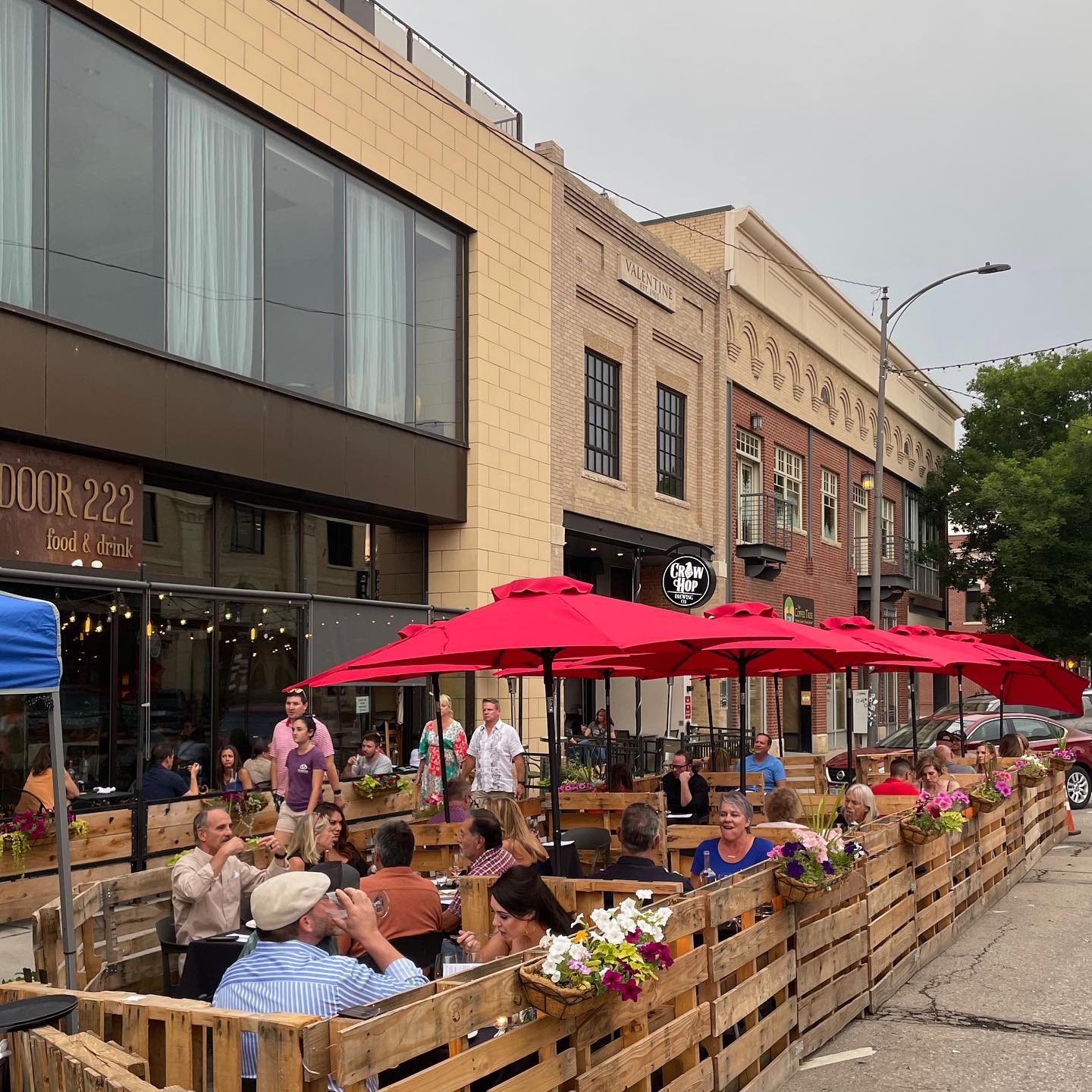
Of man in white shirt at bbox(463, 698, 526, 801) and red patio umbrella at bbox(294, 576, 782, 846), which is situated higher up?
red patio umbrella at bbox(294, 576, 782, 846)

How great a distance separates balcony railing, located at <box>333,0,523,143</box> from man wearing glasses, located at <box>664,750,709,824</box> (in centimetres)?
1141

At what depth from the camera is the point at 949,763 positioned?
13.9 m

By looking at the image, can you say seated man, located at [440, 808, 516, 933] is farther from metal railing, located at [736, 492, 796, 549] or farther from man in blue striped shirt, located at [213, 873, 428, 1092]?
metal railing, located at [736, 492, 796, 549]

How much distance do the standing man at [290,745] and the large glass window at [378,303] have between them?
637 cm

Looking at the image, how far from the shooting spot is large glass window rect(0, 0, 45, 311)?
1235 centimetres

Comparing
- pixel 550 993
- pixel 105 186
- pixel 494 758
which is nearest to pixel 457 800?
pixel 494 758

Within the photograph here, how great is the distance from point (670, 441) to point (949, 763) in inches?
539

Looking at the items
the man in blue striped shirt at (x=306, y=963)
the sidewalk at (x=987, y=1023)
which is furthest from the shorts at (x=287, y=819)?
the man in blue striped shirt at (x=306, y=963)

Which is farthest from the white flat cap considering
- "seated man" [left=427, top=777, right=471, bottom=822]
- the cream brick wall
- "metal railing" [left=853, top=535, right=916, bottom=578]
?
"metal railing" [left=853, top=535, right=916, bottom=578]

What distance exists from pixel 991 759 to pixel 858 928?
6.82 metres

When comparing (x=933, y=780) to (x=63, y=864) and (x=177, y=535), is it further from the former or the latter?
(x=177, y=535)

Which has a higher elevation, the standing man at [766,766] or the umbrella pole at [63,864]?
the umbrella pole at [63,864]

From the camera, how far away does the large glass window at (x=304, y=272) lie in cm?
1587

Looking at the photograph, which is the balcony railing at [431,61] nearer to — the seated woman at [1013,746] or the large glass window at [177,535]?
the large glass window at [177,535]
